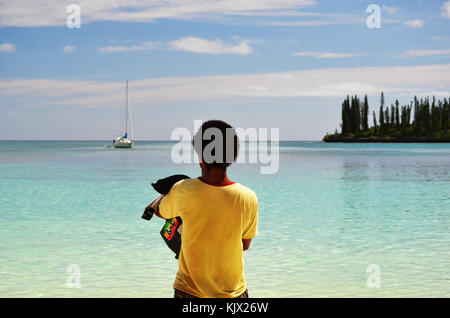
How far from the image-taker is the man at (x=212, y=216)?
2.63 m

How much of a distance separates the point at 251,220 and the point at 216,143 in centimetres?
50

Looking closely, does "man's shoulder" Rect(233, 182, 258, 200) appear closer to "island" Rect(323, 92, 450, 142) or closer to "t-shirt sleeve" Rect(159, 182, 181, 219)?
"t-shirt sleeve" Rect(159, 182, 181, 219)

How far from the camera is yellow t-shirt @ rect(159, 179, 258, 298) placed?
265cm

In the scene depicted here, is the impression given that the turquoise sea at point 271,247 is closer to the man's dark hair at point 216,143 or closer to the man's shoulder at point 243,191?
the man's shoulder at point 243,191

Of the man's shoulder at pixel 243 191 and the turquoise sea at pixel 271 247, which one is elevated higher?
the man's shoulder at pixel 243 191

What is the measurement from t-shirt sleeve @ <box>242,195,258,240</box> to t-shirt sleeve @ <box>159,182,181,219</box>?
378 mm

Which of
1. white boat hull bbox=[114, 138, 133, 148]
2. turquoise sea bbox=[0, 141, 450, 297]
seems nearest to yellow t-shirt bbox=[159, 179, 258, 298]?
turquoise sea bbox=[0, 141, 450, 297]

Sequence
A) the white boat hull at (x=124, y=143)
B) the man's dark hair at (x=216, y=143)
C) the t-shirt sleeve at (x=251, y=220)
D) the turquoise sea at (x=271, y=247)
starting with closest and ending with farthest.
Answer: the man's dark hair at (x=216, y=143), the t-shirt sleeve at (x=251, y=220), the turquoise sea at (x=271, y=247), the white boat hull at (x=124, y=143)

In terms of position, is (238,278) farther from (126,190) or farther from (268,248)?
(126,190)

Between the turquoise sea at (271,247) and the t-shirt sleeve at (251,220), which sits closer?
the t-shirt sleeve at (251,220)

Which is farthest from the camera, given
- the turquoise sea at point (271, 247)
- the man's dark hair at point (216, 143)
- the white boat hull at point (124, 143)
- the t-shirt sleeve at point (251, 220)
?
the white boat hull at point (124, 143)

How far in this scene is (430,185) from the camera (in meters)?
26.5

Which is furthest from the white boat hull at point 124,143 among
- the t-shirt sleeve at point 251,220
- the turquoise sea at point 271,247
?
the t-shirt sleeve at point 251,220
